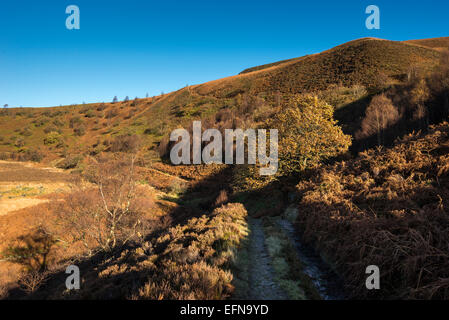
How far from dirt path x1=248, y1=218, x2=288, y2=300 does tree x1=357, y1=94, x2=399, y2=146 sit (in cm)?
2236

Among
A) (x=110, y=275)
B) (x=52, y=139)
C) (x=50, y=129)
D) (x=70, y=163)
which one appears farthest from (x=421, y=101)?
(x=50, y=129)

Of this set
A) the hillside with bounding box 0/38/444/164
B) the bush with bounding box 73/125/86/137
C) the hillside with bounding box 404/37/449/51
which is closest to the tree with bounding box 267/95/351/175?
the hillside with bounding box 0/38/444/164

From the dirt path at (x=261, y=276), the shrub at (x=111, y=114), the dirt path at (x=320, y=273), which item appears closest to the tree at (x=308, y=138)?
the dirt path at (x=320, y=273)

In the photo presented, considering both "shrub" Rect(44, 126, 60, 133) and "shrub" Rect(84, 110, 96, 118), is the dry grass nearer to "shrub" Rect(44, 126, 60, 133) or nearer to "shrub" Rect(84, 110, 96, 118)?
"shrub" Rect(44, 126, 60, 133)

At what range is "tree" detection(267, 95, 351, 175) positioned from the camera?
17.4 m

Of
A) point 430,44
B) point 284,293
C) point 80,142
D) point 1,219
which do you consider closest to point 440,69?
point 284,293

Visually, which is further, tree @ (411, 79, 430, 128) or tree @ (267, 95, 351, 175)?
tree @ (411, 79, 430, 128)

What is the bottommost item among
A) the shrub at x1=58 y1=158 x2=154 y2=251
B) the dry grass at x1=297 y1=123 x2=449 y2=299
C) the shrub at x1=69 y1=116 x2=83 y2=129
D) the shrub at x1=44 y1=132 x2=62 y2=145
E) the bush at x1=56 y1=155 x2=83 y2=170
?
the shrub at x1=58 y1=158 x2=154 y2=251

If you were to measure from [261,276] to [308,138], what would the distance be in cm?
1404
